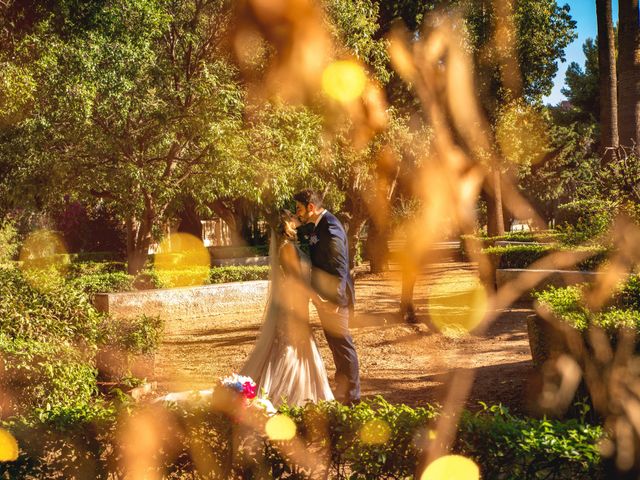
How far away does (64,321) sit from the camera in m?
7.34

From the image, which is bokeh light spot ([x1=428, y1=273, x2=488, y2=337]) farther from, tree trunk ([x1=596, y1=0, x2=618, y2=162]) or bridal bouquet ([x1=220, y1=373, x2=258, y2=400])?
bridal bouquet ([x1=220, y1=373, x2=258, y2=400])

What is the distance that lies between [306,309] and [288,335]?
350 millimetres

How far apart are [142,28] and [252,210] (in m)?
19.2

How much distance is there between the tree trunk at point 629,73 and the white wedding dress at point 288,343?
10406 millimetres

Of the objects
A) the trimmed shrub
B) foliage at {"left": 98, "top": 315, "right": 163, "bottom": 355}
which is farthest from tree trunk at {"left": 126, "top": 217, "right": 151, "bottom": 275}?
foliage at {"left": 98, "top": 315, "right": 163, "bottom": 355}

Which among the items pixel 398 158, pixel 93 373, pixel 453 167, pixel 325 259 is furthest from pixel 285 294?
pixel 453 167

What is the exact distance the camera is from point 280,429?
161 inches

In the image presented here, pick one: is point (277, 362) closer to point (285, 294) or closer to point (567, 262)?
point (285, 294)

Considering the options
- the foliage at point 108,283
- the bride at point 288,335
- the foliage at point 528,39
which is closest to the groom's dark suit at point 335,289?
the bride at point 288,335

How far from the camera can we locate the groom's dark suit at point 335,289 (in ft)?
23.6

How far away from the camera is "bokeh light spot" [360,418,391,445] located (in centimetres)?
396

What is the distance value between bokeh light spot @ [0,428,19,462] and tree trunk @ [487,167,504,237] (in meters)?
29.4

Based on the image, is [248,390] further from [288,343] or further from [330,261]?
[330,261]

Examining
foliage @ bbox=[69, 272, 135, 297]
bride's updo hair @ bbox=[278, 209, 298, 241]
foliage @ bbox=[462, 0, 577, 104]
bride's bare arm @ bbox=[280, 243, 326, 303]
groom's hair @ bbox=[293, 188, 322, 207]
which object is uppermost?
foliage @ bbox=[462, 0, 577, 104]
